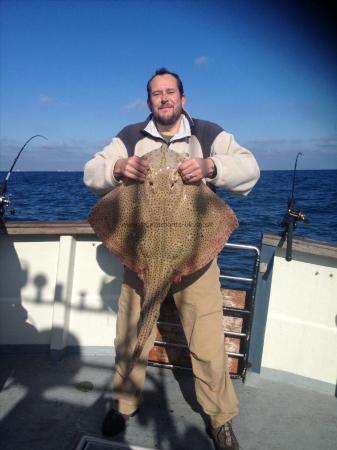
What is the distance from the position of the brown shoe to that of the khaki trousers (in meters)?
0.04

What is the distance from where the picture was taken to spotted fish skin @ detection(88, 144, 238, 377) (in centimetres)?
250

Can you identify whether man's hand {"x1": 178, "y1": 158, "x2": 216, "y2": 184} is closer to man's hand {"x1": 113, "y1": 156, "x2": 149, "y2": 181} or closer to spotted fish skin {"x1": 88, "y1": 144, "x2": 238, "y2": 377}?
spotted fish skin {"x1": 88, "y1": 144, "x2": 238, "y2": 377}

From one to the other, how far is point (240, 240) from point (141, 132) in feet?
41.9

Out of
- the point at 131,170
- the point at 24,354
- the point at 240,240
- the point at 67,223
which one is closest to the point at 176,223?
the point at 131,170

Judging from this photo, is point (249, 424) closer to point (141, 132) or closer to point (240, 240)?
point (141, 132)

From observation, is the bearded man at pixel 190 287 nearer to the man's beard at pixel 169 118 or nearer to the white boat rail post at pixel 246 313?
the man's beard at pixel 169 118

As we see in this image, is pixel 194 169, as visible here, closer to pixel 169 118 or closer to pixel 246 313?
pixel 169 118

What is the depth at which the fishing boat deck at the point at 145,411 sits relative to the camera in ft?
9.62

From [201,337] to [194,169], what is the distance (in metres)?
1.34

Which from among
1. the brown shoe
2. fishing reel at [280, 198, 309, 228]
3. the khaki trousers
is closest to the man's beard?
the khaki trousers

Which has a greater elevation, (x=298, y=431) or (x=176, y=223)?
(x=176, y=223)

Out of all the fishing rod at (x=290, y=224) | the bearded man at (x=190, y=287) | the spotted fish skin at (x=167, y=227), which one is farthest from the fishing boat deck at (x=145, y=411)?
the fishing rod at (x=290, y=224)

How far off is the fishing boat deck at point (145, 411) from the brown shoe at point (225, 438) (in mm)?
86

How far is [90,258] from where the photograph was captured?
4172 mm
